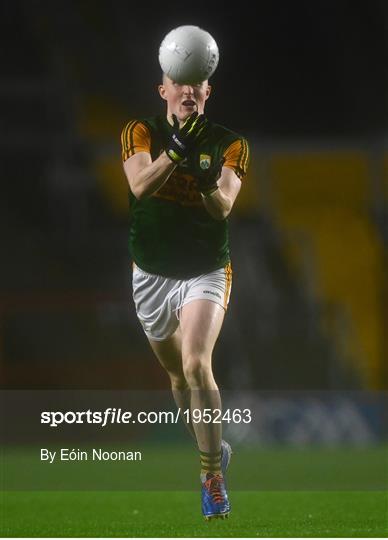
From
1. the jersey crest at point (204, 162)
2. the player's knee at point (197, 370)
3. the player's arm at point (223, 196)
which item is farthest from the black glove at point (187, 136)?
the player's knee at point (197, 370)

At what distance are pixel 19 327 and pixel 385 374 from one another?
533cm

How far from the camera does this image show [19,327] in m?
13.9

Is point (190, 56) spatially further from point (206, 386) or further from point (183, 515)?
point (183, 515)

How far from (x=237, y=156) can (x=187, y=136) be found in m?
0.56

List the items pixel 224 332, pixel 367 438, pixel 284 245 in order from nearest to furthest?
pixel 367 438, pixel 224 332, pixel 284 245

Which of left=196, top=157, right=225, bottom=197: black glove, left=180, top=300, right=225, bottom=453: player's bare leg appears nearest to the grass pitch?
left=180, top=300, right=225, bottom=453: player's bare leg

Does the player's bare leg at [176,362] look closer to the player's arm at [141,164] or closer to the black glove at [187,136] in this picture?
the player's arm at [141,164]

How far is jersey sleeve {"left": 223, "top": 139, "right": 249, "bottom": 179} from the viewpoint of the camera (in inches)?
235

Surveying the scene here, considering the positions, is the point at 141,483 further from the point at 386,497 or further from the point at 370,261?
the point at 370,261

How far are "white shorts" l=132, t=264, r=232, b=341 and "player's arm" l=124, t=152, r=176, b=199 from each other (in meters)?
0.62

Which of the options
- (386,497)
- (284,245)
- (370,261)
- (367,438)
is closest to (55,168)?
(284,245)

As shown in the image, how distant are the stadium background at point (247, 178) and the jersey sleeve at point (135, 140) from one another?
8252mm

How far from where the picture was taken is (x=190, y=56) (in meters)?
5.73

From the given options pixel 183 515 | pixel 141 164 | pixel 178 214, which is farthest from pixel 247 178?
pixel 141 164
